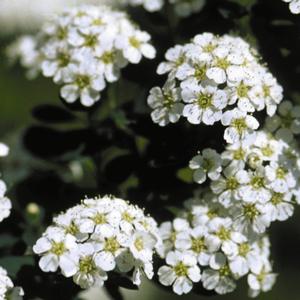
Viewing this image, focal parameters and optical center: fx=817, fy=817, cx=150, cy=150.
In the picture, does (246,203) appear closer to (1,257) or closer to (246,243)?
(246,243)

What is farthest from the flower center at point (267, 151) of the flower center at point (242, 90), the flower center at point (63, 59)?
the flower center at point (63, 59)

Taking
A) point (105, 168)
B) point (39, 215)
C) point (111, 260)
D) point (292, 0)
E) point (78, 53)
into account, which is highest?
point (292, 0)

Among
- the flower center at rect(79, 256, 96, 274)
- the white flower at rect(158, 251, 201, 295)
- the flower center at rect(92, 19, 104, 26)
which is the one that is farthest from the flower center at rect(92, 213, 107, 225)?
the flower center at rect(92, 19, 104, 26)

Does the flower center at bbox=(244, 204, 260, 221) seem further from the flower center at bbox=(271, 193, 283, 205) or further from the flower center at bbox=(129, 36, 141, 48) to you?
the flower center at bbox=(129, 36, 141, 48)

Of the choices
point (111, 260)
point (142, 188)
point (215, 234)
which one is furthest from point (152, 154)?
point (111, 260)

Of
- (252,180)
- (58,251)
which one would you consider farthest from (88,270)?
(252,180)

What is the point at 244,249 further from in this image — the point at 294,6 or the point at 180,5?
the point at 180,5
